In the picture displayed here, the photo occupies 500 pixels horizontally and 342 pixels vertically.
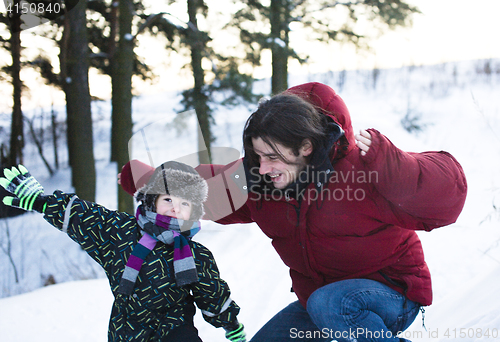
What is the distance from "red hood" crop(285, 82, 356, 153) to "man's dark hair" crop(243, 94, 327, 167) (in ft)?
0.26

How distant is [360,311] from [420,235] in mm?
2480

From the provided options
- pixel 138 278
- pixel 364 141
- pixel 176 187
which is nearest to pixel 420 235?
pixel 364 141

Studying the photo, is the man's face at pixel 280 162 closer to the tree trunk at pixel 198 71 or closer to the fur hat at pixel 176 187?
the fur hat at pixel 176 187

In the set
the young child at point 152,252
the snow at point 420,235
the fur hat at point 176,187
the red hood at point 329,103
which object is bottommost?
the snow at point 420,235

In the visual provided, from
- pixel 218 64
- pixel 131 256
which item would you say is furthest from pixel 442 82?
pixel 131 256

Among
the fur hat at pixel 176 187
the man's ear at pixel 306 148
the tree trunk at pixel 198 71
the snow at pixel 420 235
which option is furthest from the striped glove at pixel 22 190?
the tree trunk at pixel 198 71

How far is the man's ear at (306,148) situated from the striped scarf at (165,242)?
67cm

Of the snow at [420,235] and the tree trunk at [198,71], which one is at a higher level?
the tree trunk at [198,71]

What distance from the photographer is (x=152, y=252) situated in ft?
6.19

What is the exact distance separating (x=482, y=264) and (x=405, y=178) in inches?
81.4

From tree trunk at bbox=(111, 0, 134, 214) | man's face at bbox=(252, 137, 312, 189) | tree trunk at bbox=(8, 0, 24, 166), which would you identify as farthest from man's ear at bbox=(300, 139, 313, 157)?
tree trunk at bbox=(8, 0, 24, 166)

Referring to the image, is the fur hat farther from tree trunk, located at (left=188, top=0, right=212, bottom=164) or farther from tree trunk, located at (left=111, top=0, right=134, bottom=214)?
tree trunk, located at (left=188, top=0, right=212, bottom=164)

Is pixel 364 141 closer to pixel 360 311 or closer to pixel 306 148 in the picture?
pixel 306 148

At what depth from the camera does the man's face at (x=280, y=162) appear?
1812 mm
